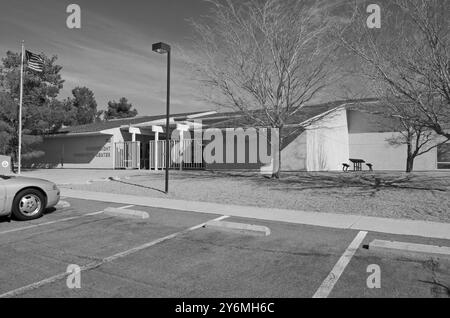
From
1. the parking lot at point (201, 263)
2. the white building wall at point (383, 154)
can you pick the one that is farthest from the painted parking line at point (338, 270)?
the white building wall at point (383, 154)

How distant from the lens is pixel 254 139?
23.2 m

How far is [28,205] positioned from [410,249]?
24.5ft

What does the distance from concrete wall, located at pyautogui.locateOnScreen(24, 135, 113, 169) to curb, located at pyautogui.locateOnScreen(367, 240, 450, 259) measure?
78.0 ft

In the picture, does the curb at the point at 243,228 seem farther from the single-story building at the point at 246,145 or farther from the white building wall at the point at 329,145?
the white building wall at the point at 329,145

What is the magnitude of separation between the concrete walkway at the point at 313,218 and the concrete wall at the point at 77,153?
16.5 m

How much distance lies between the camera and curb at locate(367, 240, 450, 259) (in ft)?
17.9

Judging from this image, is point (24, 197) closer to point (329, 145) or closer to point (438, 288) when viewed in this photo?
point (438, 288)

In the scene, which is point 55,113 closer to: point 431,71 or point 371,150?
point 371,150

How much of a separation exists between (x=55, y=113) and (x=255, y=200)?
1983 cm

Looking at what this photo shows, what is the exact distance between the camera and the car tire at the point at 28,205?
8.16 m

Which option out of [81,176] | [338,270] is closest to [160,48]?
[338,270]

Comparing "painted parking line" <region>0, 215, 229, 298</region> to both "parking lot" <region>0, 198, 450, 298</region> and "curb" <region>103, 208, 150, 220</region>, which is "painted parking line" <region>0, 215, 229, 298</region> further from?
"curb" <region>103, 208, 150, 220</region>

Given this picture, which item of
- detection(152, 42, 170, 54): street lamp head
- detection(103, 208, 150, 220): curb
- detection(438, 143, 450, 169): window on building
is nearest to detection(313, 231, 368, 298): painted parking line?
detection(103, 208, 150, 220): curb
